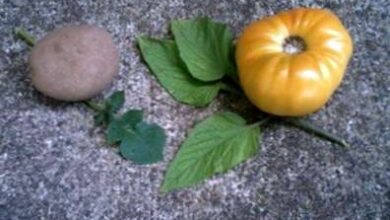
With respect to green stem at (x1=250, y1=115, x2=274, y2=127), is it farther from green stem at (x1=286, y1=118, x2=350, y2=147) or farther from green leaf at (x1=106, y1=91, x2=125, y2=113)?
green leaf at (x1=106, y1=91, x2=125, y2=113)

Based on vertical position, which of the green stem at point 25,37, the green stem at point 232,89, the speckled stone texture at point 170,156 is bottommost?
the speckled stone texture at point 170,156

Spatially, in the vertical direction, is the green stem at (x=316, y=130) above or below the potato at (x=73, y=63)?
below

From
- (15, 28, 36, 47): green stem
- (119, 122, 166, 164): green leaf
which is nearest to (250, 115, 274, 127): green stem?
(119, 122, 166, 164): green leaf

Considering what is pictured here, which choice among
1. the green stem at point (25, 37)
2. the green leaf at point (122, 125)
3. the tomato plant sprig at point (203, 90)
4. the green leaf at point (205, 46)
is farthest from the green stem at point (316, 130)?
the green stem at point (25, 37)

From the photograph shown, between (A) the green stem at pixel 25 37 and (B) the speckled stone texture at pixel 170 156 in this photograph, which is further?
(A) the green stem at pixel 25 37

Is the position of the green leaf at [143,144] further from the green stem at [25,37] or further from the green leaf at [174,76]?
the green stem at [25,37]

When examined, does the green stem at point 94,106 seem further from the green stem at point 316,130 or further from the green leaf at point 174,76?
the green stem at point 316,130
